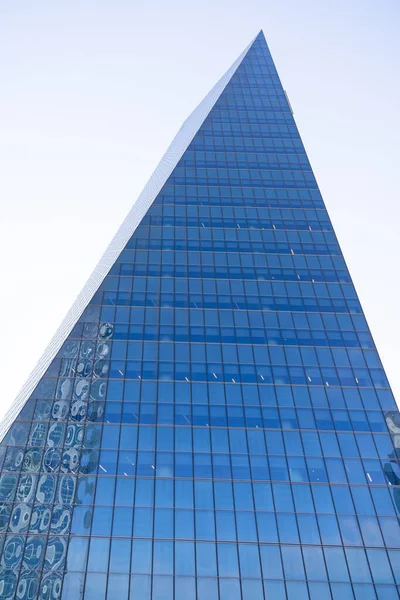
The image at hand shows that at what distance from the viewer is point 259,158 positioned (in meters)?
89.1

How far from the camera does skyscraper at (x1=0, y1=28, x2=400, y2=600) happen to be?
147 feet

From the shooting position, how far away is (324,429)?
178 feet

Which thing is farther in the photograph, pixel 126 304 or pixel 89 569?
pixel 126 304

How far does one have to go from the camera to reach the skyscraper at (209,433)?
44719 millimetres

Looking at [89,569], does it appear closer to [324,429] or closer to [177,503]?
[177,503]

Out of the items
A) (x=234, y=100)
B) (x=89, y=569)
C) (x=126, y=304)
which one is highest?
(x=234, y=100)

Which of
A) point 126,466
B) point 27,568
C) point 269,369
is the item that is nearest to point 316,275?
point 269,369

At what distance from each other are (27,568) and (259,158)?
66.5 m

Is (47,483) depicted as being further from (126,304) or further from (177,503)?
(126,304)

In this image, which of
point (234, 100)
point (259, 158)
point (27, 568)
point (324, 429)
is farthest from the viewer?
point (234, 100)

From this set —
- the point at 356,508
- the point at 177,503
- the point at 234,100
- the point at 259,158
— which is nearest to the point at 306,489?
the point at 356,508

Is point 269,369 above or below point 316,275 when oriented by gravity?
below

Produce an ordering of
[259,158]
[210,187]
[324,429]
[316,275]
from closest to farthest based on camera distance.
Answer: [324,429], [316,275], [210,187], [259,158]

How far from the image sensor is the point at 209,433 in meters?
53.3
